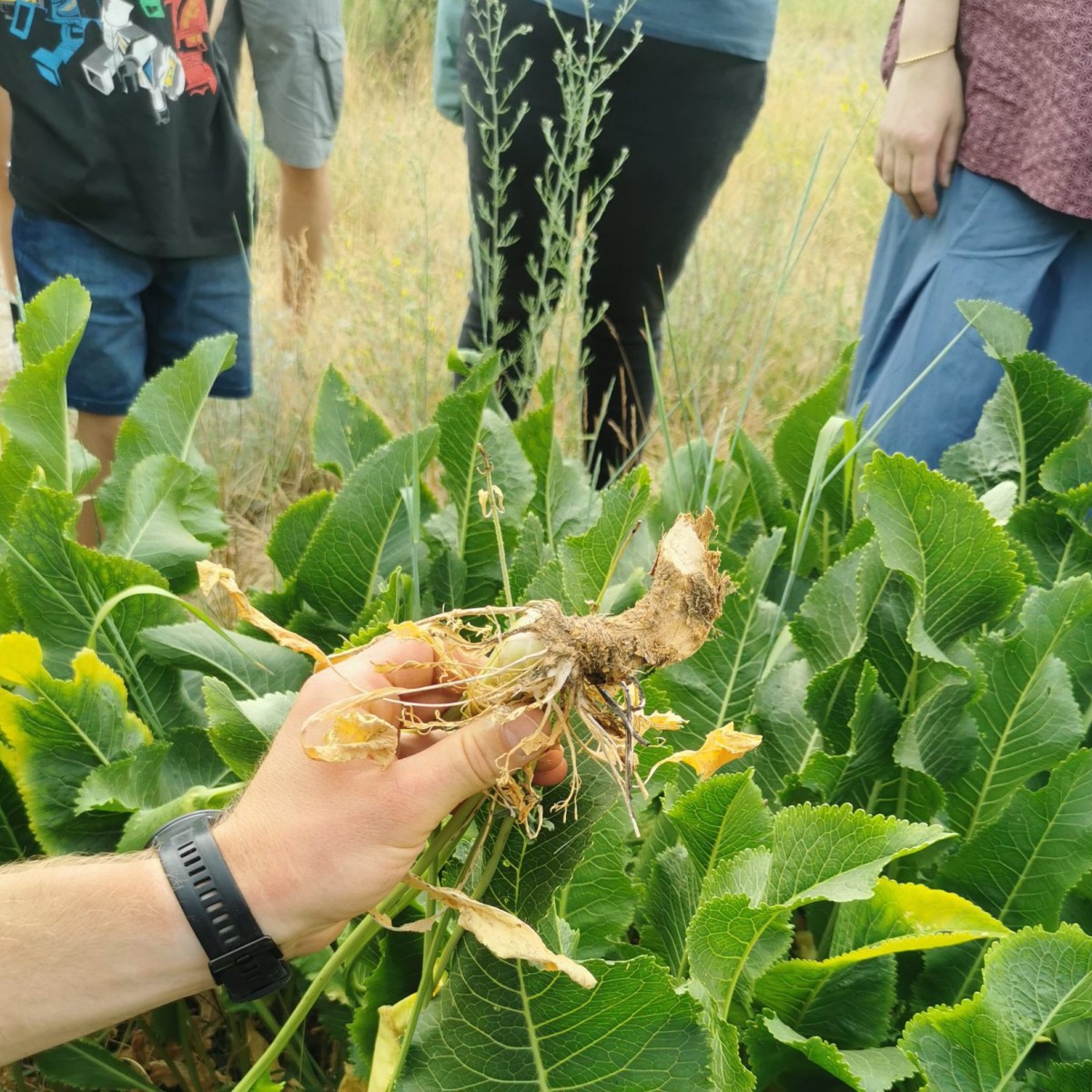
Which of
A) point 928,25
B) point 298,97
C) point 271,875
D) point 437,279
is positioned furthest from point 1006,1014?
point 298,97

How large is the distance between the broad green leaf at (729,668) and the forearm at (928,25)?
969 mm

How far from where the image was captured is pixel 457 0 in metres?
2.58

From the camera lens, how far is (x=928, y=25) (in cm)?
172

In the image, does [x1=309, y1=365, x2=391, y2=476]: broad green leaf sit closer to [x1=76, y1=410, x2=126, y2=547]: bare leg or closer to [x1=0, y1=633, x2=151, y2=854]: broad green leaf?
[x1=0, y1=633, x2=151, y2=854]: broad green leaf

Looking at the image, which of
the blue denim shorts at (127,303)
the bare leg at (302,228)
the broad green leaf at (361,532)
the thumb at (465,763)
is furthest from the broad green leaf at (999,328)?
the bare leg at (302,228)

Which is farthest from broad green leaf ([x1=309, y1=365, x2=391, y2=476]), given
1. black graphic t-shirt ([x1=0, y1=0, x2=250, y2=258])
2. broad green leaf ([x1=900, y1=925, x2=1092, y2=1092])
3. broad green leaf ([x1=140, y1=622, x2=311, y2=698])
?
black graphic t-shirt ([x1=0, y1=0, x2=250, y2=258])

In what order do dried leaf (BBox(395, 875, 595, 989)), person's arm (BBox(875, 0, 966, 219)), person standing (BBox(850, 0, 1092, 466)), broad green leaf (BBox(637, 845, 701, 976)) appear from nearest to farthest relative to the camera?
dried leaf (BBox(395, 875, 595, 989)), broad green leaf (BBox(637, 845, 701, 976)), person standing (BBox(850, 0, 1092, 466)), person's arm (BBox(875, 0, 966, 219))

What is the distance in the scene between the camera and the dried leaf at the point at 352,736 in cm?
73

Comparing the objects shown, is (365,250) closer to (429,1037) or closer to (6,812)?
(6,812)

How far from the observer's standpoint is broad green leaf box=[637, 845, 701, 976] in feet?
3.10

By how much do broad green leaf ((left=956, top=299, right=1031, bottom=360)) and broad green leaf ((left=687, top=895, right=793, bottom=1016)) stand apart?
798 mm

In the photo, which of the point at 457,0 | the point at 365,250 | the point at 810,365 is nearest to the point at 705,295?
the point at 810,365

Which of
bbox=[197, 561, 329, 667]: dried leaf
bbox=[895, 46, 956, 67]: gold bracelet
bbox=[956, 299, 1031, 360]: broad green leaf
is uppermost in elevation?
bbox=[895, 46, 956, 67]: gold bracelet

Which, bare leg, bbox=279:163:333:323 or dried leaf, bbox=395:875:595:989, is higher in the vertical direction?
dried leaf, bbox=395:875:595:989
